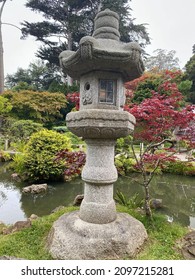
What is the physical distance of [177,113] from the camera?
10.2ft

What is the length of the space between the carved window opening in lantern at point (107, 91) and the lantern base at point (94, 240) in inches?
60.4

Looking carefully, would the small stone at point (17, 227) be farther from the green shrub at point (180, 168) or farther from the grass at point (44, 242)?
the green shrub at point (180, 168)

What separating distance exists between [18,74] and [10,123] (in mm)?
18072

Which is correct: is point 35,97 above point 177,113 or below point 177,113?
above

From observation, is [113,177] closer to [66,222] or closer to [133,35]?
[66,222]

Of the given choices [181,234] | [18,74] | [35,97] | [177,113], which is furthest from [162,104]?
[18,74]

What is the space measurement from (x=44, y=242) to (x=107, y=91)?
2.08 m

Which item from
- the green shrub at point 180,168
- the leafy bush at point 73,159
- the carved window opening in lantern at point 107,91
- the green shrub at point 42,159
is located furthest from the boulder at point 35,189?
the green shrub at point 180,168

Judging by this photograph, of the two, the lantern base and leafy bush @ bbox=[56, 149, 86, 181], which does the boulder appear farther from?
the lantern base

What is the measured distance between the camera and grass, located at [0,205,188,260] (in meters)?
2.45

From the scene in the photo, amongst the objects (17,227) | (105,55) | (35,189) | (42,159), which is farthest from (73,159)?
(42,159)

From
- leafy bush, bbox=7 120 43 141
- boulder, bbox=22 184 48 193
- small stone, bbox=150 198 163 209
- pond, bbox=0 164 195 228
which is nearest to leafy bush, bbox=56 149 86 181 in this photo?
pond, bbox=0 164 195 228

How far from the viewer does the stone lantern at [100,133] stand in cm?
234

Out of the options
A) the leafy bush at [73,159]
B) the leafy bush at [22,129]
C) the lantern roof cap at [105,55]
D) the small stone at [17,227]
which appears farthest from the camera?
the leafy bush at [22,129]
